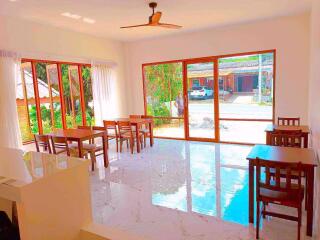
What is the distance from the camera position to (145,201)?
120 inches

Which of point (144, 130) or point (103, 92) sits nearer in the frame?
point (144, 130)

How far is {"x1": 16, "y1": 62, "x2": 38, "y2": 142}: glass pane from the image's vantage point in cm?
452

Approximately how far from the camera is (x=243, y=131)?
581cm

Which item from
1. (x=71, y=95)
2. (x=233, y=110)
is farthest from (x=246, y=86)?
(x=71, y=95)

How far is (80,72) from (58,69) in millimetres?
616

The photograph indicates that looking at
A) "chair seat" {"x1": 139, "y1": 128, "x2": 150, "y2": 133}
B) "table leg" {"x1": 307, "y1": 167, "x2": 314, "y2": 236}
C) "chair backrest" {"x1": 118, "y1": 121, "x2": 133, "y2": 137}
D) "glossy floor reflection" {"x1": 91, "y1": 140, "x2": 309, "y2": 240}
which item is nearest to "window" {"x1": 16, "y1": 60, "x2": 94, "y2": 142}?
"chair backrest" {"x1": 118, "y1": 121, "x2": 133, "y2": 137}

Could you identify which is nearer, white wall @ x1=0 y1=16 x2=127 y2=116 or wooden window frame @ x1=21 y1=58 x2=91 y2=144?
white wall @ x1=0 y1=16 x2=127 y2=116

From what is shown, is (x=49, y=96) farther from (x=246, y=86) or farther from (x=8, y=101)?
(x=246, y=86)

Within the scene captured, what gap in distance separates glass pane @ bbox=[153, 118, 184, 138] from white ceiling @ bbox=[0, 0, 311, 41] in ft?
8.17

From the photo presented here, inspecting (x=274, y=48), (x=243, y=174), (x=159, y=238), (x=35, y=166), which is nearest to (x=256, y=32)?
(x=274, y=48)

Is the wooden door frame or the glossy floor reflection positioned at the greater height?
the wooden door frame

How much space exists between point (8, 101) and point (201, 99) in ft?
13.6

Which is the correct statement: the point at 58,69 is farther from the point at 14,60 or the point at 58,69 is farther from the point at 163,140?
the point at 163,140

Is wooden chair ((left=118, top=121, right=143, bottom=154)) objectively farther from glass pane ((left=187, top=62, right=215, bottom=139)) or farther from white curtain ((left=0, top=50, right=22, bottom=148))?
white curtain ((left=0, top=50, right=22, bottom=148))
